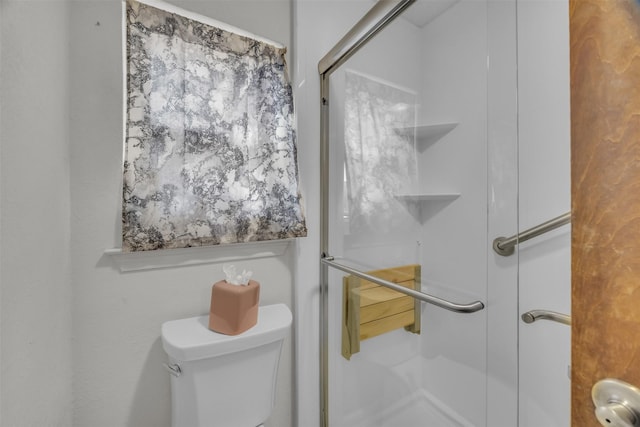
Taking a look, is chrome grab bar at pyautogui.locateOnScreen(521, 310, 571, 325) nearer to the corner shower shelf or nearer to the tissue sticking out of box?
the corner shower shelf

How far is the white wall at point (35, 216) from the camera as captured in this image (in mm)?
505

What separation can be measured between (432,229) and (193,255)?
824mm

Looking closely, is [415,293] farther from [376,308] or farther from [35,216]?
[35,216]

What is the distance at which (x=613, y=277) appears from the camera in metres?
0.27

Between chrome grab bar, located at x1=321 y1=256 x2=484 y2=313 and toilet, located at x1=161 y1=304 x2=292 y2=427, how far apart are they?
300 mm

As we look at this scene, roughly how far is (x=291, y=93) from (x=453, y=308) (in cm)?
95

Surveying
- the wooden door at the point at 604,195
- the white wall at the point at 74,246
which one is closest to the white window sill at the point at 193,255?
the white wall at the point at 74,246

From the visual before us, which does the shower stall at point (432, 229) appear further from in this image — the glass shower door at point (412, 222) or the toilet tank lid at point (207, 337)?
the toilet tank lid at point (207, 337)

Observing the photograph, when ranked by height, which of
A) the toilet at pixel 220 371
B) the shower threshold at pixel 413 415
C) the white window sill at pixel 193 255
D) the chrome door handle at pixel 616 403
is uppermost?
the white window sill at pixel 193 255

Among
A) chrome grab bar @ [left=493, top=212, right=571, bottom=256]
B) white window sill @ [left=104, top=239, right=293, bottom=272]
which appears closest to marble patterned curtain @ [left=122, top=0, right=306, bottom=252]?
white window sill @ [left=104, top=239, right=293, bottom=272]

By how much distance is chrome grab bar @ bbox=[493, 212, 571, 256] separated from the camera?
0.60 metres

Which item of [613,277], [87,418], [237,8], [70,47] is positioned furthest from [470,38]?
[87,418]

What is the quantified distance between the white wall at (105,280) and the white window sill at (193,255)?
0.08 ft

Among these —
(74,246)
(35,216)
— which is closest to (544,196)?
(35,216)
